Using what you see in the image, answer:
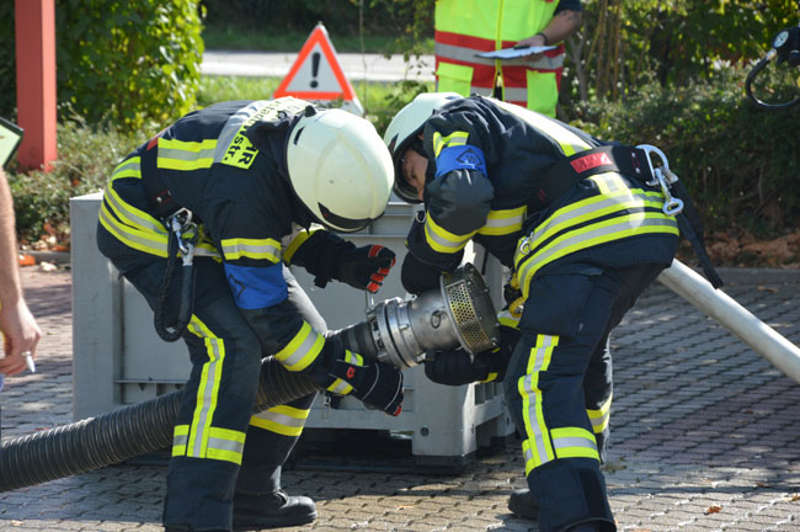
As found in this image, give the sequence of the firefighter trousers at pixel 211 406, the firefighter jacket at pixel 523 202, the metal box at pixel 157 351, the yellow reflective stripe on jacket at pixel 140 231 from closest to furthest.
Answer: the firefighter jacket at pixel 523 202, the firefighter trousers at pixel 211 406, the yellow reflective stripe on jacket at pixel 140 231, the metal box at pixel 157 351

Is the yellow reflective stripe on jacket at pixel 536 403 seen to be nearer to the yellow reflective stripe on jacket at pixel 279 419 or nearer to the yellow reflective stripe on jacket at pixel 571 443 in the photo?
the yellow reflective stripe on jacket at pixel 571 443

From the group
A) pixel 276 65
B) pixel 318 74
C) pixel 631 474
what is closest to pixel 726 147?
pixel 318 74

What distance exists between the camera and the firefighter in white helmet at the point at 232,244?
369cm

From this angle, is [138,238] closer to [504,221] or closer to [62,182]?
[504,221]

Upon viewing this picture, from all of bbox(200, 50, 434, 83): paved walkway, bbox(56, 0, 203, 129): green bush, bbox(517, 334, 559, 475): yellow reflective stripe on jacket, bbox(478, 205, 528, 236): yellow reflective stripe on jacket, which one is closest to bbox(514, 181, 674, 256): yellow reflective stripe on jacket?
bbox(478, 205, 528, 236): yellow reflective stripe on jacket

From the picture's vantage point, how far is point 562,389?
11.8 feet

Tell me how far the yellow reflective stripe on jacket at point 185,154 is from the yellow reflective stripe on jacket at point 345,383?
765mm

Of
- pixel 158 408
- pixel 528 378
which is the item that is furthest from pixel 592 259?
pixel 158 408

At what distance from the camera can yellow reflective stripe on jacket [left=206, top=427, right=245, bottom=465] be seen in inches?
148

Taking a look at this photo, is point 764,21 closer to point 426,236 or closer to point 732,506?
point 732,506

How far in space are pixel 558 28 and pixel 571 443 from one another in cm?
387

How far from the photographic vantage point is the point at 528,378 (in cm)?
362

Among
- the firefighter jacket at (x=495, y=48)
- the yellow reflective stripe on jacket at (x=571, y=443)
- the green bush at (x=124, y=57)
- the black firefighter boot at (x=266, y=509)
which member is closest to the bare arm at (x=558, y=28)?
the firefighter jacket at (x=495, y=48)

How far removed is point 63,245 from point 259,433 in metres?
5.14
